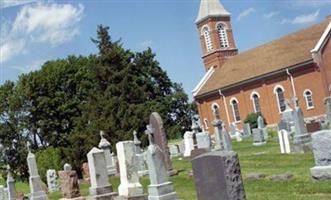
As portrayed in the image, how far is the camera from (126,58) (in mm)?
46156

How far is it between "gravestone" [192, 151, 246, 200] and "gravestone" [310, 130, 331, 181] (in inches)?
174

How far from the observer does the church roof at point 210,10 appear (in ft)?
205

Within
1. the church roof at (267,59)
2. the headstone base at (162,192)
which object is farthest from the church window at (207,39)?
the headstone base at (162,192)

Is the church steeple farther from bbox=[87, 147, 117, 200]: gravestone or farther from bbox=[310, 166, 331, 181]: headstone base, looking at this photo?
bbox=[310, 166, 331, 181]: headstone base

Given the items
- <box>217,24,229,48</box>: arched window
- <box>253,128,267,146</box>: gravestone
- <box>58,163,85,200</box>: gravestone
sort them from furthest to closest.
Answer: <box>217,24,229,48</box>: arched window → <box>253,128,267,146</box>: gravestone → <box>58,163,85,200</box>: gravestone

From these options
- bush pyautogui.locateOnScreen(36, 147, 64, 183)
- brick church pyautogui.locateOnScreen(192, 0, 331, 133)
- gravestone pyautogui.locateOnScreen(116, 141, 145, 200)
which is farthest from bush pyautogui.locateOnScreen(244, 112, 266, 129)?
gravestone pyautogui.locateOnScreen(116, 141, 145, 200)

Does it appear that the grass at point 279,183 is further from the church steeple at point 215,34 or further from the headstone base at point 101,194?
the church steeple at point 215,34

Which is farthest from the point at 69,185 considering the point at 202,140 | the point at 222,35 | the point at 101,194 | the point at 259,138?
the point at 222,35

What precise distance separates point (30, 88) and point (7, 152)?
6.10m

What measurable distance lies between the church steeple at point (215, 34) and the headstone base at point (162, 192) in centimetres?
4817

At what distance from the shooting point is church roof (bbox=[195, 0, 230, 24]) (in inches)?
2458

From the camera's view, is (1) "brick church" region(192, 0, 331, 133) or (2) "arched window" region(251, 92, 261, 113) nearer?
(1) "brick church" region(192, 0, 331, 133)

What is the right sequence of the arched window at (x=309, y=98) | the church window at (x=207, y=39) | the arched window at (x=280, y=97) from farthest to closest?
the church window at (x=207, y=39), the arched window at (x=280, y=97), the arched window at (x=309, y=98)

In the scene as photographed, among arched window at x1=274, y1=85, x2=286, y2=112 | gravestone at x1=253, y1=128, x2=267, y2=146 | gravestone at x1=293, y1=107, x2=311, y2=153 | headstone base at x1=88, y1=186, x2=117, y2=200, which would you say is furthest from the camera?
arched window at x1=274, y1=85, x2=286, y2=112
